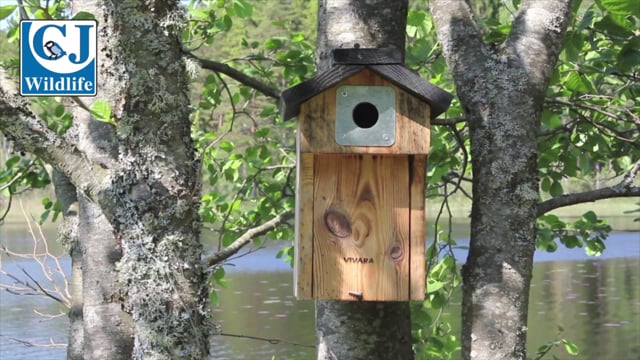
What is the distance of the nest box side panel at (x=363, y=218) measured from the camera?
8.79 ft

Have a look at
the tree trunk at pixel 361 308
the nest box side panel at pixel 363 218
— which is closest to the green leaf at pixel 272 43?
the tree trunk at pixel 361 308

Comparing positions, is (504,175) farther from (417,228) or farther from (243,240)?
(243,240)

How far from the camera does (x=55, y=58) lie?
434cm

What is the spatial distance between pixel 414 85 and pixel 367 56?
163 mm

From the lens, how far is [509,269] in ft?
8.69

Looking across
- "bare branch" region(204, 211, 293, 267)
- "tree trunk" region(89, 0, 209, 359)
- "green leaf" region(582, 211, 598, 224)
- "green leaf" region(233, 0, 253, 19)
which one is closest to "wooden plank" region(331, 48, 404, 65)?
"tree trunk" region(89, 0, 209, 359)

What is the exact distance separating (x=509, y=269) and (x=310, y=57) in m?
2.27

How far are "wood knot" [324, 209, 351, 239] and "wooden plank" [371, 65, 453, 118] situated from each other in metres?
0.43

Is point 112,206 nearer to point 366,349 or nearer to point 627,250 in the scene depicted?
point 366,349

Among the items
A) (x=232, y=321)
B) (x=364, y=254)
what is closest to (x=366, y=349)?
(x=364, y=254)

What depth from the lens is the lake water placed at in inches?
575

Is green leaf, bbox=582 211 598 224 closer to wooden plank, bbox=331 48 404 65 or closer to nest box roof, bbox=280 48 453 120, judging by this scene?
nest box roof, bbox=280 48 453 120

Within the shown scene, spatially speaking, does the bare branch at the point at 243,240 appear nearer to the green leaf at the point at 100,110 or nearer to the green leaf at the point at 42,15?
the green leaf at the point at 42,15

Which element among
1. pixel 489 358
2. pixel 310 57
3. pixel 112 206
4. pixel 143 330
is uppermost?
pixel 310 57
